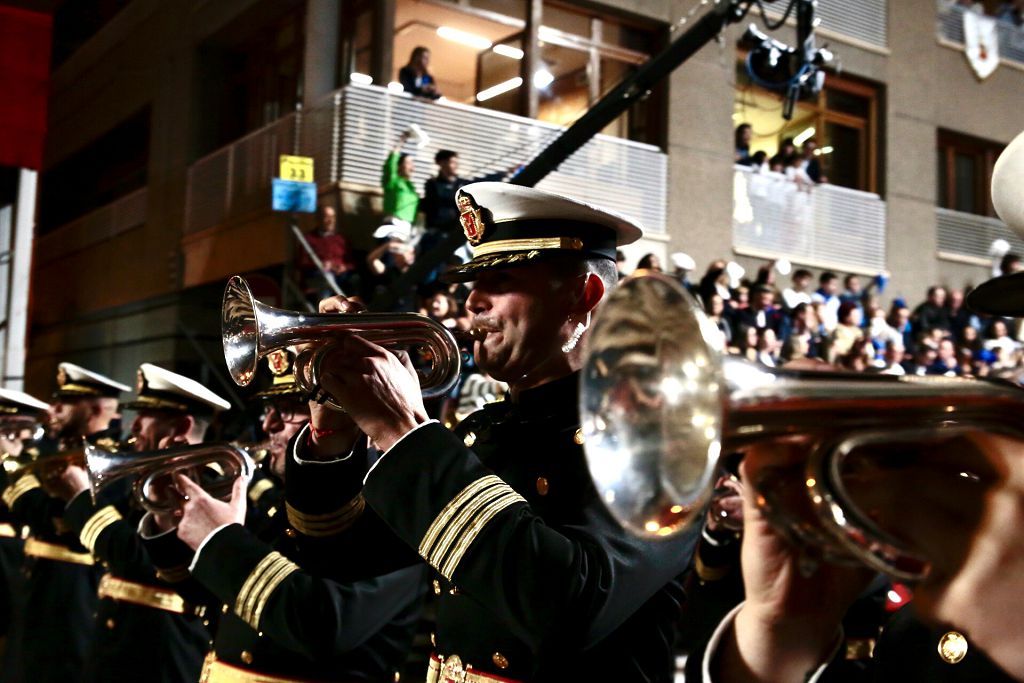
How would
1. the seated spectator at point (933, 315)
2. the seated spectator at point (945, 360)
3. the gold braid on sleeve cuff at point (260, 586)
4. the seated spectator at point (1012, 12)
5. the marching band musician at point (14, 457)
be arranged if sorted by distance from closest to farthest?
the gold braid on sleeve cuff at point (260, 586)
the marching band musician at point (14, 457)
the seated spectator at point (945, 360)
the seated spectator at point (933, 315)
the seated spectator at point (1012, 12)

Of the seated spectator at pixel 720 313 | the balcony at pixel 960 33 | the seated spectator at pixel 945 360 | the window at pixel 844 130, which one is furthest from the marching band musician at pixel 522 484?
the balcony at pixel 960 33

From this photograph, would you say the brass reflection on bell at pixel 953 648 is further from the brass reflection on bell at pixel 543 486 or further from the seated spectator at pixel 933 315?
the seated spectator at pixel 933 315

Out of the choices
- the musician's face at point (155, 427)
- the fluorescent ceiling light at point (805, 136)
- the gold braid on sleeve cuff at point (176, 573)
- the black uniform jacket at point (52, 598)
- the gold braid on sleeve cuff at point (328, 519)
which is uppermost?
the fluorescent ceiling light at point (805, 136)

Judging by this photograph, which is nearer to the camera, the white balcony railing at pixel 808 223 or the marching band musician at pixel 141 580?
the marching band musician at pixel 141 580

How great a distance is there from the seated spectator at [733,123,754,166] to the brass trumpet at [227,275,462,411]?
13.1m

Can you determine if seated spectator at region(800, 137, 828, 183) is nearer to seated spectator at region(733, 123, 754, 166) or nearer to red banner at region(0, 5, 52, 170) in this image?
seated spectator at region(733, 123, 754, 166)

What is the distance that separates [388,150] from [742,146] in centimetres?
577

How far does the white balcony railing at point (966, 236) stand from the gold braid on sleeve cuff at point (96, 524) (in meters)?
15.8

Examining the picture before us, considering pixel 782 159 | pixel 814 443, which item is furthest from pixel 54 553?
pixel 782 159

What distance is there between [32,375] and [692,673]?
10.2 m

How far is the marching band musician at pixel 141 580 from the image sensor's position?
13.8 ft

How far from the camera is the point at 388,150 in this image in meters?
11.7

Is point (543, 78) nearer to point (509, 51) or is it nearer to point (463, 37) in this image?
point (509, 51)

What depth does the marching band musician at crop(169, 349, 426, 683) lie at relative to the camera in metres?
3.01
